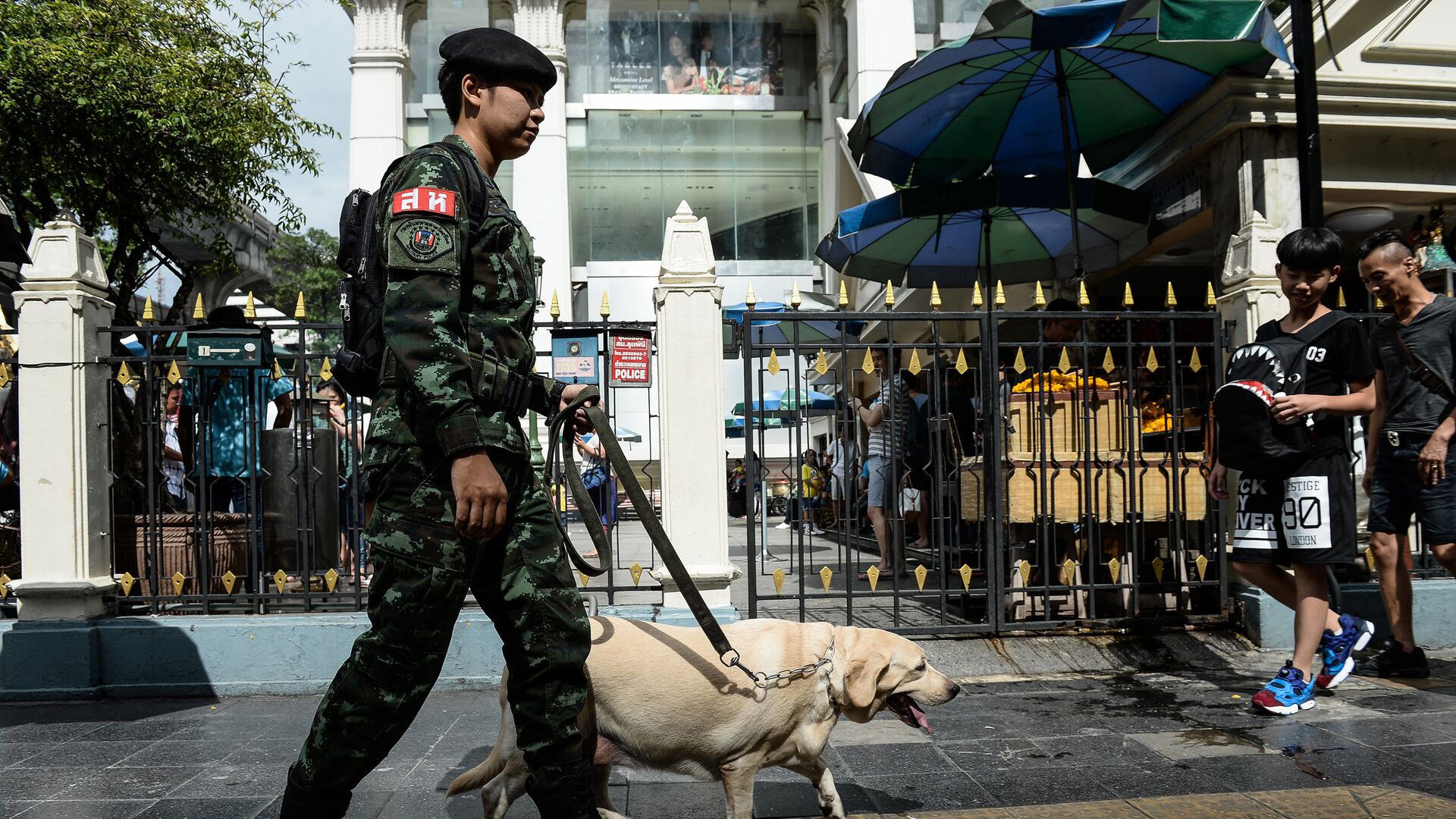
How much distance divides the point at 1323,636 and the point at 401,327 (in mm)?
4808

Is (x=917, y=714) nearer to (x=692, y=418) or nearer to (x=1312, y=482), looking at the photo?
(x=1312, y=482)

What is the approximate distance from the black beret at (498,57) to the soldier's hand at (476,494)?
106 cm

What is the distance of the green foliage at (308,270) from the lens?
1375 inches

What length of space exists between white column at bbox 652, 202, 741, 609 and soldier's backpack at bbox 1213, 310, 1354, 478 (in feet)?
8.52

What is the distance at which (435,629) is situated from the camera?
8.50 feet

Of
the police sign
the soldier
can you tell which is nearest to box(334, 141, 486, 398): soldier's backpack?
the soldier

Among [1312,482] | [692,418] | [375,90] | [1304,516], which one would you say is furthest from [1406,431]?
[375,90]

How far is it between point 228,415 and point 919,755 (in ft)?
16.1

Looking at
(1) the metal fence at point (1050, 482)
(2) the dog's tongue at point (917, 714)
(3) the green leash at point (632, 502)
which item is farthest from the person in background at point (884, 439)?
A: (3) the green leash at point (632, 502)

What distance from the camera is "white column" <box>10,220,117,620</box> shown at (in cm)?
568

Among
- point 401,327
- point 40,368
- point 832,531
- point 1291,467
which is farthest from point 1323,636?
point 832,531

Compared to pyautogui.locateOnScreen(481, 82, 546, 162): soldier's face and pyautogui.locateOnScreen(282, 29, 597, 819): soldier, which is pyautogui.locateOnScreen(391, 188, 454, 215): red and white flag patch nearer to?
pyautogui.locateOnScreen(282, 29, 597, 819): soldier

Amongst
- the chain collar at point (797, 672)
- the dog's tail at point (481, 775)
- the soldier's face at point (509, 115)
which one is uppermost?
the soldier's face at point (509, 115)

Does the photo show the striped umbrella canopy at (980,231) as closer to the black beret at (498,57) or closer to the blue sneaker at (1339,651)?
the blue sneaker at (1339,651)
